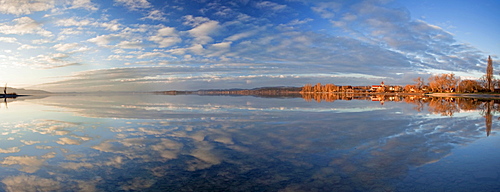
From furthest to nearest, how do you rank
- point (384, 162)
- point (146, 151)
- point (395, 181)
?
point (146, 151)
point (384, 162)
point (395, 181)

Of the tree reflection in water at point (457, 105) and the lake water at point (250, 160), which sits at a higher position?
the tree reflection in water at point (457, 105)

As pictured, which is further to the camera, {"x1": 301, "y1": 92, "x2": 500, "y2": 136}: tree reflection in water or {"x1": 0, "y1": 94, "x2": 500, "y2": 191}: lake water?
{"x1": 301, "y1": 92, "x2": 500, "y2": 136}: tree reflection in water

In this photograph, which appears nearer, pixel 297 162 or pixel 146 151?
pixel 297 162

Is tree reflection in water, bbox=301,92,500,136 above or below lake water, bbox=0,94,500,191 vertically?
above

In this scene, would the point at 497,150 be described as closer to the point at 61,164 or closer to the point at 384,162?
the point at 384,162

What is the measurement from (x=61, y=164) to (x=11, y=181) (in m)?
1.16

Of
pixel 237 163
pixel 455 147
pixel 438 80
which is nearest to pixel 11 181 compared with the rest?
pixel 237 163

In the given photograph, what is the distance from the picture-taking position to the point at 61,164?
679 cm

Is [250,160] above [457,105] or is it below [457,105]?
below

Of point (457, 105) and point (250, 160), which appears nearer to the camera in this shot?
point (250, 160)

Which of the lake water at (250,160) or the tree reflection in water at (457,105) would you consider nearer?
the lake water at (250,160)

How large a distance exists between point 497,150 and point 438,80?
11758cm

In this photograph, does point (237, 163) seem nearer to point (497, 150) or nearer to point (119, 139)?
point (119, 139)

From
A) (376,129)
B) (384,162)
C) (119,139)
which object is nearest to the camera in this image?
(384,162)
